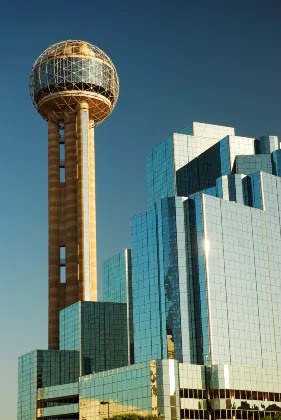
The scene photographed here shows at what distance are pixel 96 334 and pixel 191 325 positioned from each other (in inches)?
1452

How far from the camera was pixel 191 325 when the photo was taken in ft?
518

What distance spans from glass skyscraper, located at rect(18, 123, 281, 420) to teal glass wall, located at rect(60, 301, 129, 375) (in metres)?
0.27

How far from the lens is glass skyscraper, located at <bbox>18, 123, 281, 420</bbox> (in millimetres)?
148750

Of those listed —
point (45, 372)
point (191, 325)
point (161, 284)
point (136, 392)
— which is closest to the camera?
point (136, 392)

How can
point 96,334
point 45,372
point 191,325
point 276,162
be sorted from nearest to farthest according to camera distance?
point 191,325
point 96,334
point 45,372
point 276,162

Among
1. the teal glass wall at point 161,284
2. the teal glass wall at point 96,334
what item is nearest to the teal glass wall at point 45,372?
the teal glass wall at point 96,334

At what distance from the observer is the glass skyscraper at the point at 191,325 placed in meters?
149

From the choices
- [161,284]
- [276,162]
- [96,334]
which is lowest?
[96,334]

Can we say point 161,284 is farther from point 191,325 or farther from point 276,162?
point 276,162

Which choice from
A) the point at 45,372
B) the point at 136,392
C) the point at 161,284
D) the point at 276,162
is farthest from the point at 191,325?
the point at 276,162

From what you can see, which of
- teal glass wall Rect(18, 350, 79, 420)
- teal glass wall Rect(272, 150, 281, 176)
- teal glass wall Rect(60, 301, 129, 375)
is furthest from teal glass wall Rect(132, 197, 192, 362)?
teal glass wall Rect(272, 150, 281, 176)

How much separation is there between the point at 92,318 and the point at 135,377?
38.4 metres

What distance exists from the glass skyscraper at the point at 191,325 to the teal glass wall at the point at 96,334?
0.27 metres

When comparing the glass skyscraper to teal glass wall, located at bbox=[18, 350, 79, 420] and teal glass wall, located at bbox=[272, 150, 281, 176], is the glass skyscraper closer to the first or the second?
teal glass wall, located at bbox=[18, 350, 79, 420]
